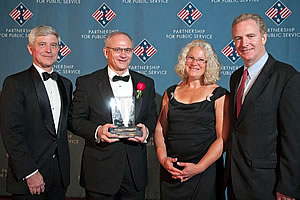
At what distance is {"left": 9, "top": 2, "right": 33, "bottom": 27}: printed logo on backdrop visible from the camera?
3.93 metres

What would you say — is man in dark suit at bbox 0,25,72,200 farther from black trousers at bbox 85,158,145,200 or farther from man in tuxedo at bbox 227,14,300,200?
man in tuxedo at bbox 227,14,300,200

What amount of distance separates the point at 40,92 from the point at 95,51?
5.77 ft

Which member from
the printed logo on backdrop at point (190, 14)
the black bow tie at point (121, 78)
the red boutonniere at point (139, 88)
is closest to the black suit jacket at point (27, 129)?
the black bow tie at point (121, 78)

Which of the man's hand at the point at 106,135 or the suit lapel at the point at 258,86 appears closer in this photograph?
the suit lapel at the point at 258,86

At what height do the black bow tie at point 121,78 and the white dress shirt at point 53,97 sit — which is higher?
the black bow tie at point 121,78

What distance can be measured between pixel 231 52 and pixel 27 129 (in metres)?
2.64

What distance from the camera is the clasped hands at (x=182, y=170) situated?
2217 mm

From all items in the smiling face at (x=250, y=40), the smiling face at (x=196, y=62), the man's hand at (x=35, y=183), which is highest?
the smiling face at (x=250, y=40)

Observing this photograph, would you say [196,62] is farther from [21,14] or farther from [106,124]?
[21,14]

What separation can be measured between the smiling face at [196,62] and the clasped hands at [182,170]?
0.72 meters

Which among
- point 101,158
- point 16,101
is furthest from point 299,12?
point 16,101

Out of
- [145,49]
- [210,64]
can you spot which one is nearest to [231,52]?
[145,49]

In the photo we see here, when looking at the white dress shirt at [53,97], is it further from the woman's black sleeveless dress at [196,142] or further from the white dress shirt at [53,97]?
the woman's black sleeveless dress at [196,142]

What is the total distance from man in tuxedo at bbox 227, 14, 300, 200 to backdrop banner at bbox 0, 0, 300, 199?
171 centimetres
